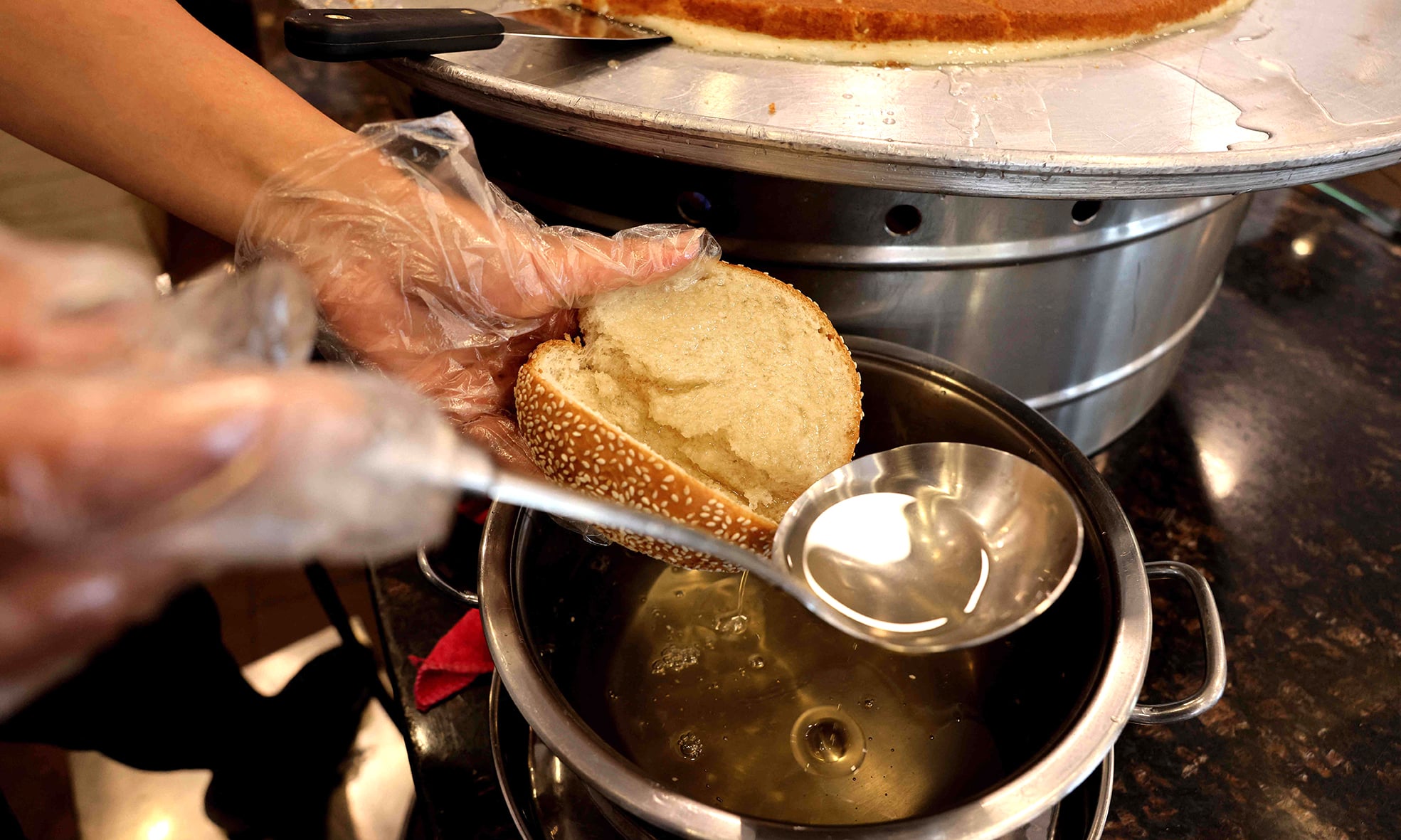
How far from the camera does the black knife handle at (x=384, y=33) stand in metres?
0.64

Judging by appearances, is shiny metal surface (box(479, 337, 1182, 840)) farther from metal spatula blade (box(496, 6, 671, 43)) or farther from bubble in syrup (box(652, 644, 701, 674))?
metal spatula blade (box(496, 6, 671, 43))

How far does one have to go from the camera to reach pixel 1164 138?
0.65 m

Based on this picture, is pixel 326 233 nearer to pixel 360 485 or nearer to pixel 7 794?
pixel 360 485

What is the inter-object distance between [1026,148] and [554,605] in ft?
1.61

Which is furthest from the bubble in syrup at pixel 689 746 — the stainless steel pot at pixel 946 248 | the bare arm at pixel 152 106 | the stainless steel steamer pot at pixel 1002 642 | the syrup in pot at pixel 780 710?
the bare arm at pixel 152 106

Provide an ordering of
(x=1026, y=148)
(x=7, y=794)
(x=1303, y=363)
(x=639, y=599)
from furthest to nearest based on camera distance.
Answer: (x=1303, y=363), (x=7, y=794), (x=639, y=599), (x=1026, y=148)

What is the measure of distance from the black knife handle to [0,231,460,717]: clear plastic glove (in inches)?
16.8

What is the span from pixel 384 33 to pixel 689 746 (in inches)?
23.6

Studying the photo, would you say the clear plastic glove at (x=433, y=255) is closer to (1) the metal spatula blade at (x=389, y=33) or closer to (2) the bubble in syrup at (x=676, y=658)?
(1) the metal spatula blade at (x=389, y=33)

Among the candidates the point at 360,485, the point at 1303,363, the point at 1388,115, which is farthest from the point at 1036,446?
the point at 1303,363

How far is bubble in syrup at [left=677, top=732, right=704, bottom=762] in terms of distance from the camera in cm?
62

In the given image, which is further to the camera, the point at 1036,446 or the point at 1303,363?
the point at 1303,363

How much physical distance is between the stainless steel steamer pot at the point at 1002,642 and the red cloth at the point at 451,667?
0.11 m

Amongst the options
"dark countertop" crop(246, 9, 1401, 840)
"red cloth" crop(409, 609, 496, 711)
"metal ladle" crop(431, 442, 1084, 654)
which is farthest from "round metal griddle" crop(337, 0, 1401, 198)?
"red cloth" crop(409, 609, 496, 711)
